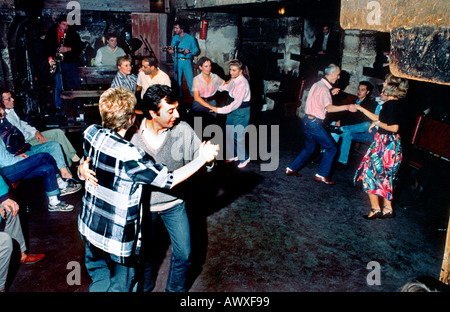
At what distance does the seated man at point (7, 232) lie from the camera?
264cm

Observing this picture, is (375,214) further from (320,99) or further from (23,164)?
(23,164)

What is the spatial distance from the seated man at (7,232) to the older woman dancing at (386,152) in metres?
4.01

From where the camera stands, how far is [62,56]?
28.8 ft

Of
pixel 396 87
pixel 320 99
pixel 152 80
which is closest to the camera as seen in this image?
pixel 396 87

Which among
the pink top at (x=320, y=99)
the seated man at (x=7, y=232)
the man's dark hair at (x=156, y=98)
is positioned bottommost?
the seated man at (x=7, y=232)

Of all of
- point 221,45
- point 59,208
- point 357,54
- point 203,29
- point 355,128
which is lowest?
point 59,208

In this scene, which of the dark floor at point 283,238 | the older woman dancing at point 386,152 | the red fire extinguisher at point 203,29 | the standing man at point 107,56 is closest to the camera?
the dark floor at point 283,238

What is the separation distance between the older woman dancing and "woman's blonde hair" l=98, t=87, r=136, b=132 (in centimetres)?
318

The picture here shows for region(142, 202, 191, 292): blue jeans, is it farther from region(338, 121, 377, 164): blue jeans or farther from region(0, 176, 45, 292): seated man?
region(338, 121, 377, 164): blue jeans

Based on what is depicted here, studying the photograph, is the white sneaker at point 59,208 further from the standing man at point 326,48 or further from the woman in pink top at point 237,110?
the standing man at point 326,48

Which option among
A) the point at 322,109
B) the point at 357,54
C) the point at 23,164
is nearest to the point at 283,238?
the point at 322,109

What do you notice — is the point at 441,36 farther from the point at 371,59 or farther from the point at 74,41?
the point at 74,41

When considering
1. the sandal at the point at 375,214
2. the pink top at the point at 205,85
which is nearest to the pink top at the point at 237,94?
the pink top at the point at 205,85

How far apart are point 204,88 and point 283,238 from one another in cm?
359
